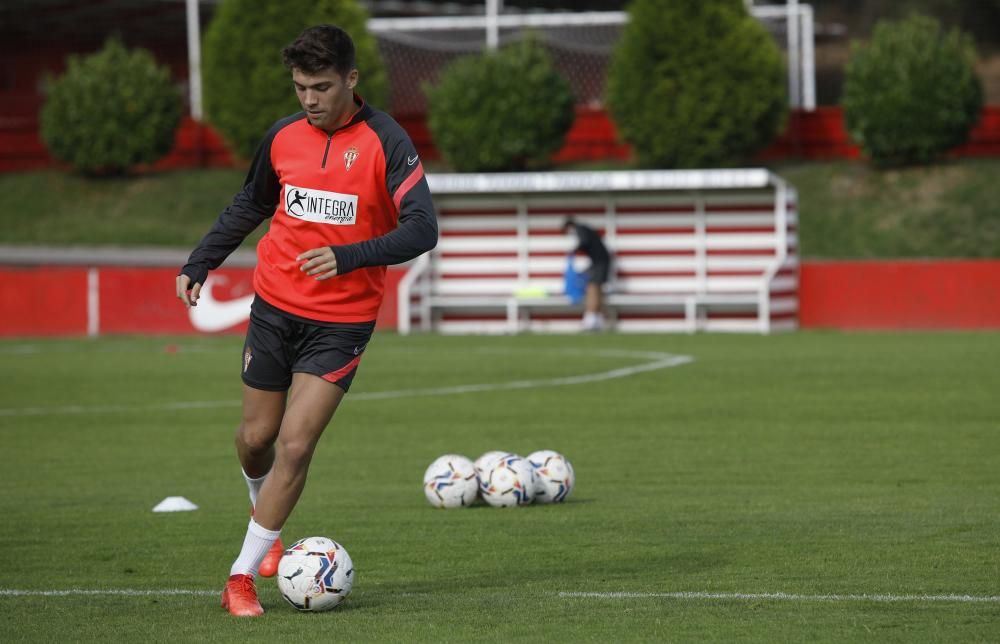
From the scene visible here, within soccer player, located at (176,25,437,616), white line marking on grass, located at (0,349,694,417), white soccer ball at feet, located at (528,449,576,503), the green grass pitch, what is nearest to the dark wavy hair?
soccer player, located at (176,25,437,616)

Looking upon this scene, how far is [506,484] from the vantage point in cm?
1005

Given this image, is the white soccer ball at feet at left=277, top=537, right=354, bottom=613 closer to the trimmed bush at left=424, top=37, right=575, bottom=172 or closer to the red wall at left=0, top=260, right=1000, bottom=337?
the red wall at left=0, top=260, right=1000, bottom=337

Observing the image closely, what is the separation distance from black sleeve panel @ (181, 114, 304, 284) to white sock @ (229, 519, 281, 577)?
41.9 inches

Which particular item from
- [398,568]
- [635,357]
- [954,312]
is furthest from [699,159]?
[398,568]

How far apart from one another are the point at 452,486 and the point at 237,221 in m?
3.28

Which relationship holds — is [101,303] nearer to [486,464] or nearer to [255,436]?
[486,464]

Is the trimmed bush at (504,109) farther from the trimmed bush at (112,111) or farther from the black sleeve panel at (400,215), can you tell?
the black sleeve panel at (400,215)

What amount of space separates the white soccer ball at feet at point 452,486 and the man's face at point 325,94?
3.73 meters

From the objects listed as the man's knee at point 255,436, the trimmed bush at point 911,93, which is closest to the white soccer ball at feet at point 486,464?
the man's knee at point 255,436

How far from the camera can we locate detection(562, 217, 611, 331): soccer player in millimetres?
29234

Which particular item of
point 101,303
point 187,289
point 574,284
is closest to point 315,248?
point 187,289

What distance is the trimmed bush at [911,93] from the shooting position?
140ft

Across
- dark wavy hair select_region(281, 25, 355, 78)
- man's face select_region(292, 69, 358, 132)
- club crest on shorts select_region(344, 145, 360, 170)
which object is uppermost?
dark wavy hair select_region(281, 25, 355, 78)

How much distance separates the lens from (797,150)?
47938 mm
